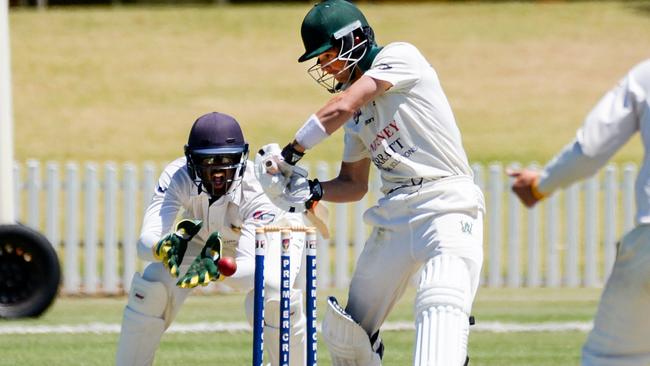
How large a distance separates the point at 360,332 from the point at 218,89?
18004 mm

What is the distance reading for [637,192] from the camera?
16.2ft

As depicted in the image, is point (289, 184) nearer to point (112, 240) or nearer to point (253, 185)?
point (253, 185)

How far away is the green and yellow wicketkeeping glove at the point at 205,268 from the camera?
6.02 m

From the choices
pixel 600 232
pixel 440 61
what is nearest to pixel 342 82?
pixel 600 232

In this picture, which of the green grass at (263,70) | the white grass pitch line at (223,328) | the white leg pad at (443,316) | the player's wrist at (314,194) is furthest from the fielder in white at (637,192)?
the green grass at (263,70)

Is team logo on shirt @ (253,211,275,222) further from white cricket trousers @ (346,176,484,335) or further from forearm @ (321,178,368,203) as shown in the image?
white cricket trousers @ (346,176,484,335)

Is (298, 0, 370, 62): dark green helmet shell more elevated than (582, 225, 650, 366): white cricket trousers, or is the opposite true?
(298, 0, 370, 62): dark green helmet shell

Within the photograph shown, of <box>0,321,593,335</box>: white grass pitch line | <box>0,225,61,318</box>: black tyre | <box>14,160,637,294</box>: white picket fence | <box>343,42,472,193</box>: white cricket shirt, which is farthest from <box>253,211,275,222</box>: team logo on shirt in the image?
<box>14,160,637,294</box>: white picket fence

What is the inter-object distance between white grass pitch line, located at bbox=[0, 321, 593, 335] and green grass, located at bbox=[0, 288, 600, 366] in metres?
0.17

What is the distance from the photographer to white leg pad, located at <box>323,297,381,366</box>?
6062mm

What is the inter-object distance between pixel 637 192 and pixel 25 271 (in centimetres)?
621

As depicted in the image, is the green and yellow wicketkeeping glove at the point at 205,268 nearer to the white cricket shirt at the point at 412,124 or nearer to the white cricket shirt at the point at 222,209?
the white cricket shirt at the point at 222,209

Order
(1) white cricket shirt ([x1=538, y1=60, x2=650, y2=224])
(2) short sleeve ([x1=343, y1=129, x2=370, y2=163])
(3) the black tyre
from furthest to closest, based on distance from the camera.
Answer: (3) the black tyre → (2) short sleeve ([x1=343, y1=129, x2=370, y2=163]) → (1) white cricket shirt ([x1=538, y1=60, x2=650, y2=224])

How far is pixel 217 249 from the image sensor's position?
608 centimetres
